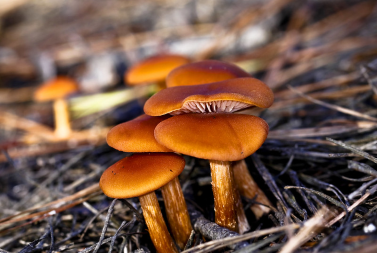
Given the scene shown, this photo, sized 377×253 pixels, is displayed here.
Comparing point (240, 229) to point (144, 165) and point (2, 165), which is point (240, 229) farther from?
point (2, 165)

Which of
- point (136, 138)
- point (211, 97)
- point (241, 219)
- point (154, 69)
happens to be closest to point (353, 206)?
point (241, 219)

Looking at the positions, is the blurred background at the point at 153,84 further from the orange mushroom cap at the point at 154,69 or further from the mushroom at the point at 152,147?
the orange mushroom cap at the point at 154,69

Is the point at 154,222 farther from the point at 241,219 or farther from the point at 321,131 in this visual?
the point at 321,131

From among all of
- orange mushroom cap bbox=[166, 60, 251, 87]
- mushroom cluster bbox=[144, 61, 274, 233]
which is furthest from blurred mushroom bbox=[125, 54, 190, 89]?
mushroom cluster bbox=[144, 61, 274, 233]

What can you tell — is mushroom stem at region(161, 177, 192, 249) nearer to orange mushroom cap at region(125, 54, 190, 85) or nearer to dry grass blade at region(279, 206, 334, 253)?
dry grass blade at region(279, 206, 334, 253)

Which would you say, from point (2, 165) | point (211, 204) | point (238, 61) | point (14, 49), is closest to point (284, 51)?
point (238, 61)
